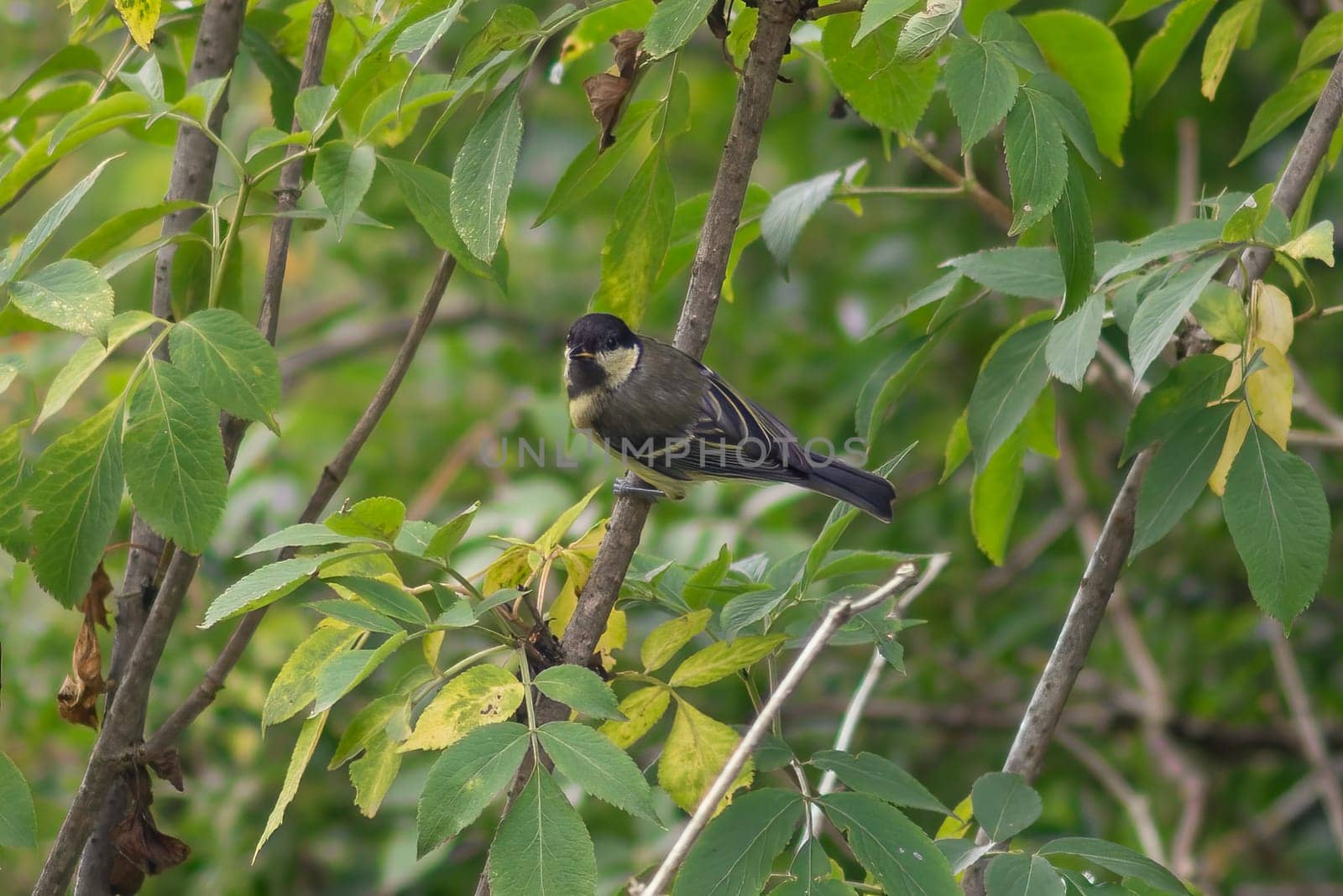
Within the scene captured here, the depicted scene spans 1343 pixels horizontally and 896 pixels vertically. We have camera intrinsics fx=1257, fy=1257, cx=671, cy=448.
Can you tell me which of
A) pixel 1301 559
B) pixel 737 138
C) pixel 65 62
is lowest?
pixel 1301 559

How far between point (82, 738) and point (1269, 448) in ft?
11.2

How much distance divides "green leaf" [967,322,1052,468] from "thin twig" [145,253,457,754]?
0.82 metres

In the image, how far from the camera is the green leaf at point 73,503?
1.56 metres

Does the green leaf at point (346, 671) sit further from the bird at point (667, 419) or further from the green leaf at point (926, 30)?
the bird at point (667, 419)

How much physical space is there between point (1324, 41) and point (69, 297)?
2.00 metres

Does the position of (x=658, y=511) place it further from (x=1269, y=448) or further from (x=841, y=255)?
(x=1269, y=448)

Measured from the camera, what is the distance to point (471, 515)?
4.87ft

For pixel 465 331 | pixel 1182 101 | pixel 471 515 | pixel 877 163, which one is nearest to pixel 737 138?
pixel 471 515

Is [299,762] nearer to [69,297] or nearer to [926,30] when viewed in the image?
[69,297]

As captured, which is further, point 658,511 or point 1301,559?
point 658,511

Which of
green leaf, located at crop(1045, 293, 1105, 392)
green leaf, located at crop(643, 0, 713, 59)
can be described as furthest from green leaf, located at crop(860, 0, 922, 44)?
green leaf, located at crop(1045, 293, 1105, 392)

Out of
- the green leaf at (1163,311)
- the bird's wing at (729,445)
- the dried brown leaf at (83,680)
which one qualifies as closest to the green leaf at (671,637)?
the green leaf at (1163,311)

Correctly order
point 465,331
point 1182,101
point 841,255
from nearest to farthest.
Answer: point 1182,101 → point 841,255 → point 465,331

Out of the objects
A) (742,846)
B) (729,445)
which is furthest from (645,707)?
(729,445)
